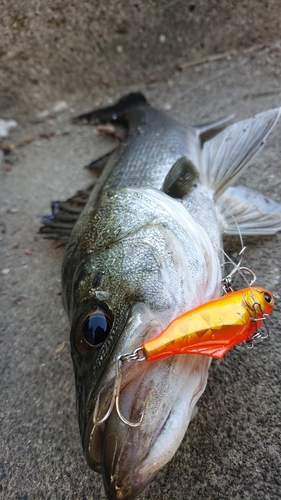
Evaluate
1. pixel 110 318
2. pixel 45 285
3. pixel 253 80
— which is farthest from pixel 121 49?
pixel 110 318

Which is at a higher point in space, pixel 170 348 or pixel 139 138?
pixel 139 138

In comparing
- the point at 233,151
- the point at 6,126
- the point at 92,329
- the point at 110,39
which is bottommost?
the point at 92,329

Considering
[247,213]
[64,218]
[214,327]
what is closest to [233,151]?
[247,213]

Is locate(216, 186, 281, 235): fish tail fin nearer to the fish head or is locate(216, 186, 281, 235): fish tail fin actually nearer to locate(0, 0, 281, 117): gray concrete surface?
the fish head

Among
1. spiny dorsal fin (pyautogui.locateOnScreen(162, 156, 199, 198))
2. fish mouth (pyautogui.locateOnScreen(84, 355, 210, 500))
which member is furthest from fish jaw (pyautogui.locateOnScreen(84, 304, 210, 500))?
spiny dorsal fin (pyautogui.locateOnScreen(162, 156, 199, 198))

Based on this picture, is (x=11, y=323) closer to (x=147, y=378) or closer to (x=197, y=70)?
(x=147, y=378)

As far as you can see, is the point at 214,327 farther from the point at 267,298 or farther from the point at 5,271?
the point at 5,271
